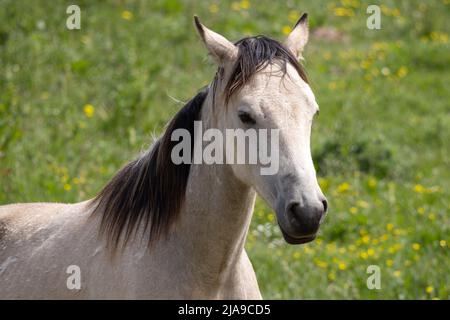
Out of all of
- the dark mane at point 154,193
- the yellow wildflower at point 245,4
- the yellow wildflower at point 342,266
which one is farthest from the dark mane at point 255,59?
the yellow wildflower at point 245,4

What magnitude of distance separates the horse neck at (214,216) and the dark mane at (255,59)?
22 centimetres

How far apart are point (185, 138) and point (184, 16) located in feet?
23.8

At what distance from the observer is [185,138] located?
12.0 feet

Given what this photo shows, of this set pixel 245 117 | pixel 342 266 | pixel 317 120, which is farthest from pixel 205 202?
pixel 317 120

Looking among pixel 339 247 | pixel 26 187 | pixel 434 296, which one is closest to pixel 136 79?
pixel 26 187

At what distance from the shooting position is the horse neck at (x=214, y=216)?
3555 millimetres

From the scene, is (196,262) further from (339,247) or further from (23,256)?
(339,247)

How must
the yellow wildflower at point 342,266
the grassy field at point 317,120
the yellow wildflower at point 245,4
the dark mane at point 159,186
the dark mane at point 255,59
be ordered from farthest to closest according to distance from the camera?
the yellow wildflower at point 245,4 → the grassy field at point 317,120 → the yellow wildflower at point 342,266 → the dark mane at point 159,186 → the dark mane at point 255,59

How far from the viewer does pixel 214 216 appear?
3.57m

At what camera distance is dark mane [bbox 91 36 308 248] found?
11.6 ft

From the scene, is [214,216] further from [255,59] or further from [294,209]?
[255,59]

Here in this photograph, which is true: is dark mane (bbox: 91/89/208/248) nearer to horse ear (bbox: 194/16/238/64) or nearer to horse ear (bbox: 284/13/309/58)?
horse ear (bbox: 194/16/238/64)

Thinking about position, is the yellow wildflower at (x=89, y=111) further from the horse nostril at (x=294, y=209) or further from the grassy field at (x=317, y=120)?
the horse nostril at (x=294, y=209)

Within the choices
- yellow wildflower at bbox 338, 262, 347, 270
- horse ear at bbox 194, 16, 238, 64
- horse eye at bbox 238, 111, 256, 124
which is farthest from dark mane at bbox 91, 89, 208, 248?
yellow wildflower at bbox 338, 262, 347, 270
